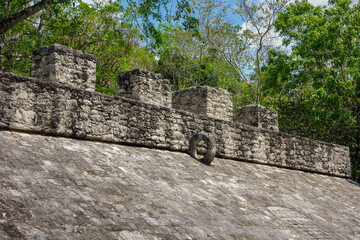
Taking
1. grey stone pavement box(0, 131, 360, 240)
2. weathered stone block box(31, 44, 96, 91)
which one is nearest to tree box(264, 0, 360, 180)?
grey stone pavement box(0, 131, 360, 240)

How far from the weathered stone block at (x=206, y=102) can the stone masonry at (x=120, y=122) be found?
327 millimetres

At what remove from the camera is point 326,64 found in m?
17.4

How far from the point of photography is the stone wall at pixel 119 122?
18.0 ft

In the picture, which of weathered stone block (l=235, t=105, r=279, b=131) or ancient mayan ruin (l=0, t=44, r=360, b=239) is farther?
weathered stone block (l=235, t=105, r=279, b=131)

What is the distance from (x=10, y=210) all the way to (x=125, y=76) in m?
4.26

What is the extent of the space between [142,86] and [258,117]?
12.7ft

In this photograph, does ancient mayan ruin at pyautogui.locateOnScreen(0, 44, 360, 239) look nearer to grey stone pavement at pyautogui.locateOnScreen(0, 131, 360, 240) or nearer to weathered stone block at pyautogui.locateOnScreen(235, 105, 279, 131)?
grey stone pavement at pyautogui.locateOnScreen(0, 131, 360, 240)

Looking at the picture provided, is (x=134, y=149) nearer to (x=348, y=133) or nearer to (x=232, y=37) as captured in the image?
(x=348, y=133)

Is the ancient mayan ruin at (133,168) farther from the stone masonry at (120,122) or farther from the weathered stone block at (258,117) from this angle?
the weathered stone block at (258,117)

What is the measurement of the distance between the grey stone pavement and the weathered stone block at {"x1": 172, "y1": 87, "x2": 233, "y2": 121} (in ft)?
4.16

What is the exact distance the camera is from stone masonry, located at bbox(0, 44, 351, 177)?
550 cm

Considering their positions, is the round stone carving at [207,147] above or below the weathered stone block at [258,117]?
below

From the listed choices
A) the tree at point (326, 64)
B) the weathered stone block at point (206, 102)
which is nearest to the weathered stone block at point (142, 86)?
the weathered stone block at point (206, 102)

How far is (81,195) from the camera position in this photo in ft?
14.4
